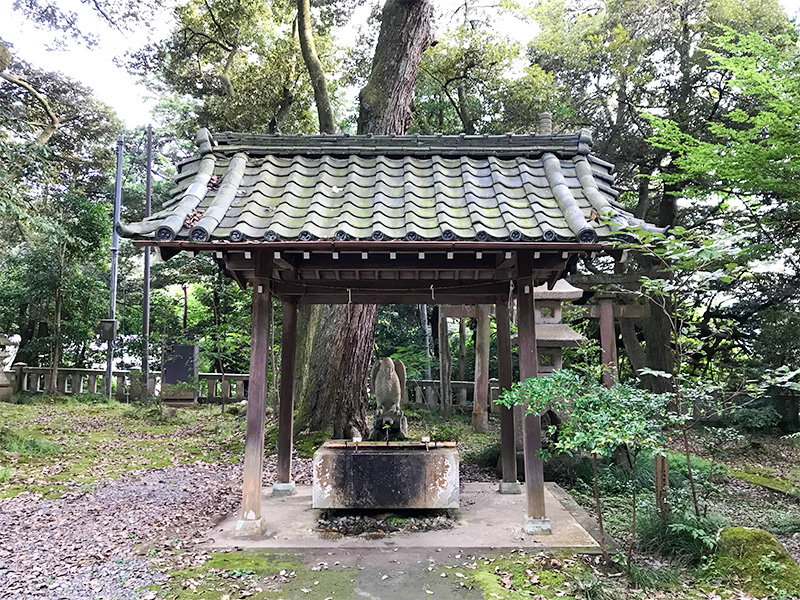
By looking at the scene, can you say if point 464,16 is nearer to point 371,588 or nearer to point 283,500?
point 283,500

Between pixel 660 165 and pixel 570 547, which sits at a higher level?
pixel 660 165

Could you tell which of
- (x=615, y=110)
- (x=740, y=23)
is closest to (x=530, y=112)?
(x=615, y=110)

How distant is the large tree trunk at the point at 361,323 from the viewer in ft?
33.4

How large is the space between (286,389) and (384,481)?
1.94 meters

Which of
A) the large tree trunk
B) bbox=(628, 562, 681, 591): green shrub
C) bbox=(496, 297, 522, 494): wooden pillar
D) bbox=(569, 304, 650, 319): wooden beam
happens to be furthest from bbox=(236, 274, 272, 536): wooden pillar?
bbox=(569, 304, 650, 319): wooden beam

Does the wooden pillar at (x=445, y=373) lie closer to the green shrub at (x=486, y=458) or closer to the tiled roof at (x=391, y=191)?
the green shrub at (x=486, y=458)

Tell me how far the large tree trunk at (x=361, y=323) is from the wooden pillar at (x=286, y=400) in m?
2.87

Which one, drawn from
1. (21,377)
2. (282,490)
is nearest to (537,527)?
(282,490)

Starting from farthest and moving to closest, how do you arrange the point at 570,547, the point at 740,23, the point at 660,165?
1. the point at 660,165
2. the point at 740,23
3. the point at 570,547

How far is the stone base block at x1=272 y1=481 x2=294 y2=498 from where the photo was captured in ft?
22.8

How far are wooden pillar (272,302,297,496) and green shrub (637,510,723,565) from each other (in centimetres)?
422

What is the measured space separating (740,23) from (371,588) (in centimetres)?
1452

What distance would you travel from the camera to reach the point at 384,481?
19.1 feet

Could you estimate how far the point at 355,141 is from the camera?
636cm
